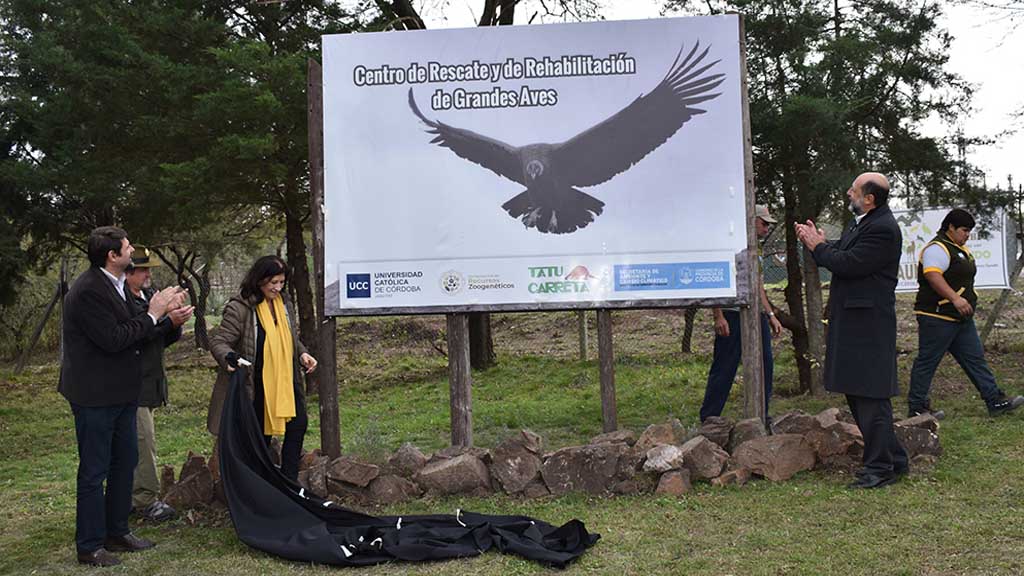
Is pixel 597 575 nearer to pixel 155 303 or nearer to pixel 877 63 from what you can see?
pixel 155 303

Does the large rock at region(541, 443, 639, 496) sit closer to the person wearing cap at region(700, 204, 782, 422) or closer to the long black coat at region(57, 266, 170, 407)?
the person wearing cap at region(700, 204, 782, 422)

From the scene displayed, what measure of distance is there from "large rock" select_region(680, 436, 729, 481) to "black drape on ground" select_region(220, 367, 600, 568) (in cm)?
142

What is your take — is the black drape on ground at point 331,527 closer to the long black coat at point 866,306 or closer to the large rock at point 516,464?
the large rock at point 516,464

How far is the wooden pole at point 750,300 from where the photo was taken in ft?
22.8

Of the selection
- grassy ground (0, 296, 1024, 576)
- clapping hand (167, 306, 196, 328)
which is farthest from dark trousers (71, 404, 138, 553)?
clapping hand (167, 306, 196, 328)

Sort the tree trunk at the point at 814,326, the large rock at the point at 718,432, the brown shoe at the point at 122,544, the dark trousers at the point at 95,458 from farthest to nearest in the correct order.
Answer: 1. the tree trunk at the point at 814,326
2. the large rock at the point at 718,432
3. the brown shoe at the point at 122,544
4. the dark trousers at the point at 95,458

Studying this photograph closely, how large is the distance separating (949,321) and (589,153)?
3453 mm

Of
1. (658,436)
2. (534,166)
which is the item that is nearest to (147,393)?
(534,166)

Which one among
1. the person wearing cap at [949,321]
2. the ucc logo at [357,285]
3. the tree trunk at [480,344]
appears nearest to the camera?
the ucc logo at [357,285]

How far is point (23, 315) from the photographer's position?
2331 cm

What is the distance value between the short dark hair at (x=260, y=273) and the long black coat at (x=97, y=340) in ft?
2.96

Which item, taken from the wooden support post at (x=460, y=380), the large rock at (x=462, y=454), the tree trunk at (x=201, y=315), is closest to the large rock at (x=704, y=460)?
the large rock at (x=462, y=454)

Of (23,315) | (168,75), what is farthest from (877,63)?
(23,315)

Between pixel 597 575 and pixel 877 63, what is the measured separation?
634cm
